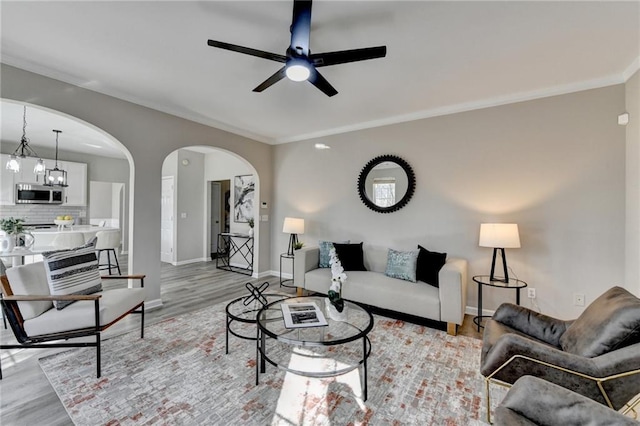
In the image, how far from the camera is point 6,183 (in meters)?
5.60

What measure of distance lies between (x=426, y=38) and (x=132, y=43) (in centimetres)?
250

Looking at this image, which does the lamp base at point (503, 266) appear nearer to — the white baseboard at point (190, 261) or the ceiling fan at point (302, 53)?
the ceiling fan at point (302, 53)

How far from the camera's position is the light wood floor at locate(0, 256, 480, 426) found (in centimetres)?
178

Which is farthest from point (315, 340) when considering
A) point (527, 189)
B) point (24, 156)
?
point (24, 156)

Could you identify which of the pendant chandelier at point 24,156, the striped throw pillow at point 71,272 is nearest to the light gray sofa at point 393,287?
the striped throw pillow at point 71,272

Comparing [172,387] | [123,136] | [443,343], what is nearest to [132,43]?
[123,136]

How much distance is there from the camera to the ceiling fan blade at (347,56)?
1.85m

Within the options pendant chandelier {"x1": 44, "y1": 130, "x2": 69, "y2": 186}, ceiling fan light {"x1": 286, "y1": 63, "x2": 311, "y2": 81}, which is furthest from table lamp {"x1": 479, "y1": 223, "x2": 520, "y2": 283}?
pendant chandelier {"x1": 44, "y1": 130, "x2": 69, "y2": 186}

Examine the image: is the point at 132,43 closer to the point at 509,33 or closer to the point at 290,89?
the point at 290,89

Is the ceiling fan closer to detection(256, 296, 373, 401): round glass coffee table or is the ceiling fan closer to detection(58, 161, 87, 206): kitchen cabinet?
detection(256, 296, 373, 401): round glass coffee table

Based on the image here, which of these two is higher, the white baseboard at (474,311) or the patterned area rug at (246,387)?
the white baseboard at (474,311)

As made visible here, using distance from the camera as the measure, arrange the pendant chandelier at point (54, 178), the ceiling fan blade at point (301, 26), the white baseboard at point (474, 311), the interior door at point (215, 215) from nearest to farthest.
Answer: the ceiling fan blade at point (301, 26) → the white baseboard at point (474, 311) → the pendant chandelier at point (54, 178) → the interior door at point (215, 215)

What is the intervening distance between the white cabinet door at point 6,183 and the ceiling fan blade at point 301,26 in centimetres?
708

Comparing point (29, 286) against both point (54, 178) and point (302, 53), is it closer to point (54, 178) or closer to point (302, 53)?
point (302, 53)
